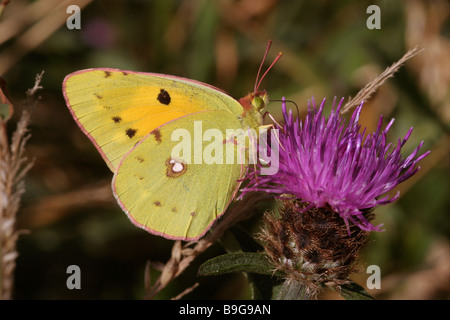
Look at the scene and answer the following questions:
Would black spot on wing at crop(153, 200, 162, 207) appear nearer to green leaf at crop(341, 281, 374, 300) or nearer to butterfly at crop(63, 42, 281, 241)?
butterfly at crop(63, 42, 281, 241)

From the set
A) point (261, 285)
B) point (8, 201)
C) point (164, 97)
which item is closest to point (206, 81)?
point (164, 97)

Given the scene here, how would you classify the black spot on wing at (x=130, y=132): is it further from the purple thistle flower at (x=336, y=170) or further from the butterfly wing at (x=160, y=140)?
the purple thistle flower at (x=336, y=170)

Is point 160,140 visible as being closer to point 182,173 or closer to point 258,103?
point 182,173

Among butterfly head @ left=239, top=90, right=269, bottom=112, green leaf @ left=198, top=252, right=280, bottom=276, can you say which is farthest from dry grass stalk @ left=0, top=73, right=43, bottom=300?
butterfly head @ left=239, top=90, right=269, bottom=112

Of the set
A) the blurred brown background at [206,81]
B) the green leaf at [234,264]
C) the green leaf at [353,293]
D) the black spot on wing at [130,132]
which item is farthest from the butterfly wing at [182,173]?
the blurred brown background at [206,81]

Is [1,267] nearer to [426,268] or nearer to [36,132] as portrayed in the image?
[36,132]
